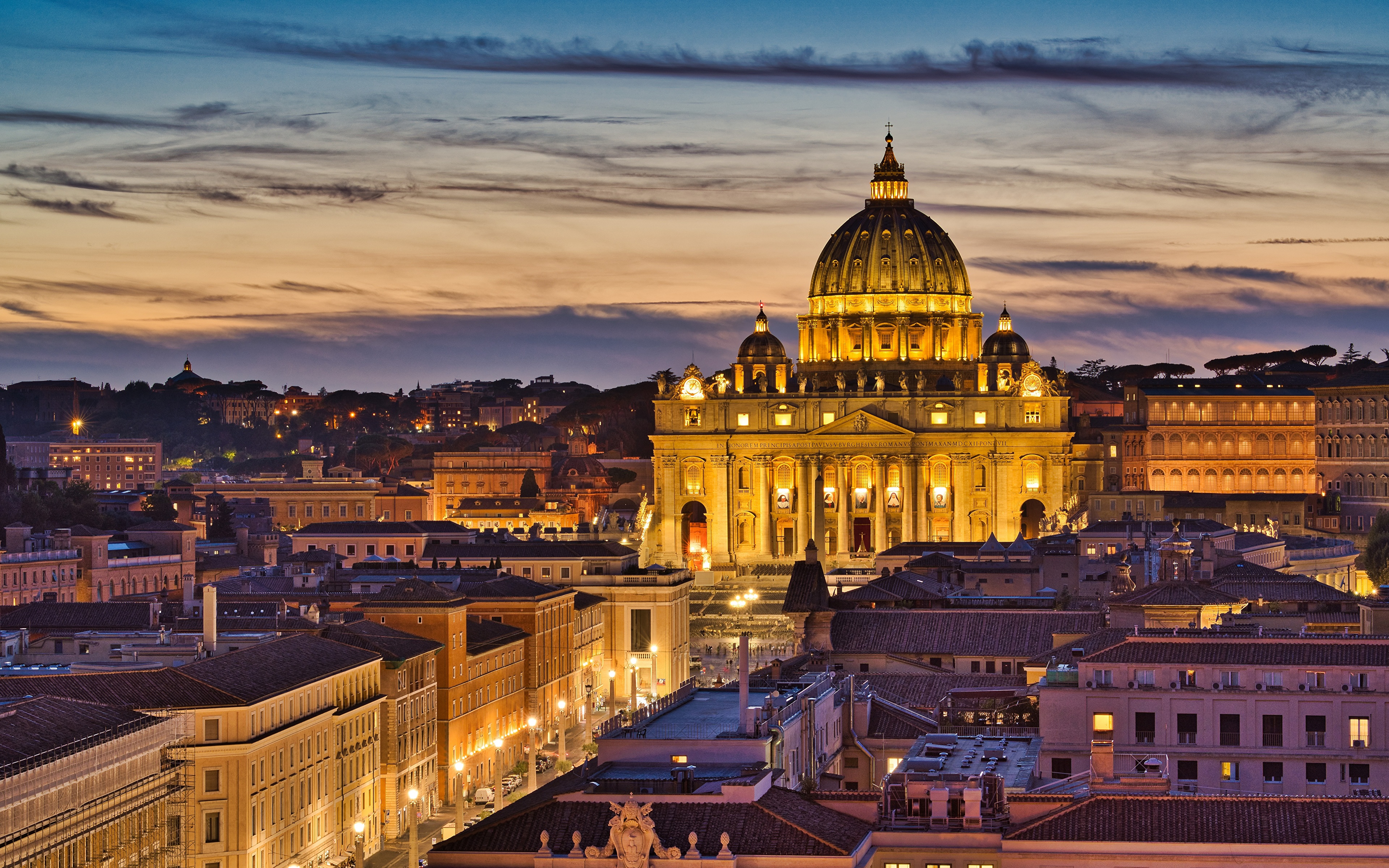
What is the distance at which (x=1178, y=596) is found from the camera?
249 ft

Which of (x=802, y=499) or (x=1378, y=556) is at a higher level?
(x=802, y=499)

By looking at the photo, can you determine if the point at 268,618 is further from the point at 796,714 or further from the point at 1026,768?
the point at 1026,768

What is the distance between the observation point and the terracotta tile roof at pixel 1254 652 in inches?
2296

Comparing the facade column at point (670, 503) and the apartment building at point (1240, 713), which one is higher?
the facade column at point (670, 503)

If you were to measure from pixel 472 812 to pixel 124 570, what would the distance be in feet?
210

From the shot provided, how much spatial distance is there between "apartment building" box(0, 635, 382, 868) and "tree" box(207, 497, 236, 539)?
342ft

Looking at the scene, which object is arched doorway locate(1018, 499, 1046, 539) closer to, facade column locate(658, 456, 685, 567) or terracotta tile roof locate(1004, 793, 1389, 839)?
facade column locate(658, 456, 685, 567)

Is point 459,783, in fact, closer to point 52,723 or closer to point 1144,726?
point 52,723

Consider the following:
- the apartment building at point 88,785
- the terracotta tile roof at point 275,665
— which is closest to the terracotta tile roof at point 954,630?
the terracotta tile roof at point 275,665

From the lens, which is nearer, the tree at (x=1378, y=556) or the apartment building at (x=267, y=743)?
the apartment building at (x=267, y=743)

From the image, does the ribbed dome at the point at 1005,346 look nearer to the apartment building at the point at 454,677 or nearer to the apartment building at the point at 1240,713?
the apartment building at the point at 454,677

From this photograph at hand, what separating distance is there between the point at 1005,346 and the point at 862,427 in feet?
39.0

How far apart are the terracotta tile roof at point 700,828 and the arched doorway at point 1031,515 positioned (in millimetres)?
135288

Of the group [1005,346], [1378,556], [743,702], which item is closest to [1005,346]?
[1005,346]
